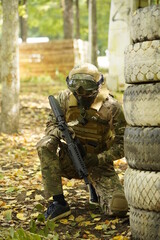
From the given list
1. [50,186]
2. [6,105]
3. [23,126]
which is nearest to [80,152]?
[50,186]

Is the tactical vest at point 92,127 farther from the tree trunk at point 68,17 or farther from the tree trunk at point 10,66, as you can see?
the tree trunk at point 68,17

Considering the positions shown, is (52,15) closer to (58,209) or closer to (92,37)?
(92,37)

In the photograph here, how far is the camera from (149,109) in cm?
381

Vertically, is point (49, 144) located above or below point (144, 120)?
below

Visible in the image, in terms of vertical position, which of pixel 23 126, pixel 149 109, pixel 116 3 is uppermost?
pixel 116 3

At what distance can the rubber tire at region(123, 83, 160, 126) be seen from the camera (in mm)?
3791

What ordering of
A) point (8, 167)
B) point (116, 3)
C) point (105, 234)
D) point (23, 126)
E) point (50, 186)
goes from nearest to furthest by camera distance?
1. point (105, 234)
2. point (50, 186)
3. point (8, 167)
4. point (23, 126)
5. point (116, 3)

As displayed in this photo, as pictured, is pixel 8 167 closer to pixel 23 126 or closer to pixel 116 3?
pixel 23 126

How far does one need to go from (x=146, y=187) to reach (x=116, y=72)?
990 cm

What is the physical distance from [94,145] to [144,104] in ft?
4.99

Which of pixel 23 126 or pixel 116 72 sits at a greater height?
pixel 116 72

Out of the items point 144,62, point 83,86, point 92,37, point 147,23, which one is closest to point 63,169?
point 83,86

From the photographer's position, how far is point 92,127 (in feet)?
17.0

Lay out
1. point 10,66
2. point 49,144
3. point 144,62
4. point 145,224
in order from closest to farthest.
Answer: point 144,62
point 145,224
point 49,144
point 10,66
